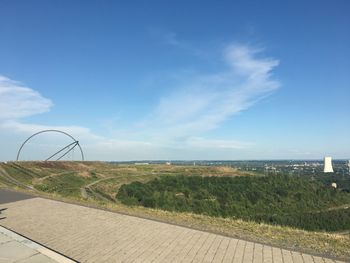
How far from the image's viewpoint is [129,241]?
8727mm

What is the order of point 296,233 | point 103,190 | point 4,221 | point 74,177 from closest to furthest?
point 296,233, point 4,221, point 103,190, point 74,177

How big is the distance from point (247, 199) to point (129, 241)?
1985 inches

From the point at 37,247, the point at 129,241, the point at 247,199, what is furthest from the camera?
the point at 247,199

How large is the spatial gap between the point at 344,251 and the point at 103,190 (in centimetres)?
4129

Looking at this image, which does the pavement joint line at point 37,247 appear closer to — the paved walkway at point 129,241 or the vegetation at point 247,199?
the paved walkway at point 129,241

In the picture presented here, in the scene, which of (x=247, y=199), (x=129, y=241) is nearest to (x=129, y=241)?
(x=129, y=241)

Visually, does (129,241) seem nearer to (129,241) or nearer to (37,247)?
(129,241)

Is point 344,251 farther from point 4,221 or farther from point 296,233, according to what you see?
point 4,221

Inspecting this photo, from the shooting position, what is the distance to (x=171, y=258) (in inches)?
289

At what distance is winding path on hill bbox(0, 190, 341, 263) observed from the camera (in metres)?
7.38

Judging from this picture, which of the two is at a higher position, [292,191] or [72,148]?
[72,148]

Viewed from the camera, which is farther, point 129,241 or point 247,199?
point 247,199

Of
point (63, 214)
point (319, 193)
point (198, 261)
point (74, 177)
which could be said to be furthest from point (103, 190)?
Answer: point (319, 193)

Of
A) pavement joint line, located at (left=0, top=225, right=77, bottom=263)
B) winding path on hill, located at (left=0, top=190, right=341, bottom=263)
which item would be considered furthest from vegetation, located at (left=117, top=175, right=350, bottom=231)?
pavement joint line, located at (left=0, top=225, right=77, bottom=263)
